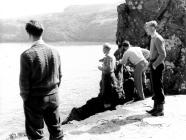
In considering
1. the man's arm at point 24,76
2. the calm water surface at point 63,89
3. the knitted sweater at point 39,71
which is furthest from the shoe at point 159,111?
the calm water surface at point 63,89

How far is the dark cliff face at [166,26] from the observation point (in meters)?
13.3

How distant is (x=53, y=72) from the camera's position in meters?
6.55

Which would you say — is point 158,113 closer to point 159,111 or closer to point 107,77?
point 159,111

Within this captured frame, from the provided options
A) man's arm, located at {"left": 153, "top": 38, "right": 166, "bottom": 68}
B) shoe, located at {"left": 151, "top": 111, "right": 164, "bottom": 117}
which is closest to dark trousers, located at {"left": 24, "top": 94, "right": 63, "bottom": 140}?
man's arm, located at {"left": 153, "top": 38, "right": 166, "bottom": 68}

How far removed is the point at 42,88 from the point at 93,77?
20854mm

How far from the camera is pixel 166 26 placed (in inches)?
540

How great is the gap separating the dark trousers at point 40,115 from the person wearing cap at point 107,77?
4.77 meters

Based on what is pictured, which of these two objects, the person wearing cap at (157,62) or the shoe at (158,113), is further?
the shoe at (158,113)

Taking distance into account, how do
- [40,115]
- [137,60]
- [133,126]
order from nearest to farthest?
1. [40,115]
2. [133,126]
3. [137,60]

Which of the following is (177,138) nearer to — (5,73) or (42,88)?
(42,88)

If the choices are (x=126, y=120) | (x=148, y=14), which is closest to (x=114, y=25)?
(x=148, y=14)

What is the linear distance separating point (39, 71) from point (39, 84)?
21 cm

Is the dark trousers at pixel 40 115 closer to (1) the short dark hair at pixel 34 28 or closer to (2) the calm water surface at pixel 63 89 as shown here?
(1) the short dark hair at pixel 34 28

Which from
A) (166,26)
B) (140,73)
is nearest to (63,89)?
(166,26)
